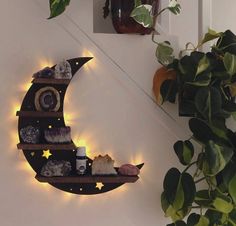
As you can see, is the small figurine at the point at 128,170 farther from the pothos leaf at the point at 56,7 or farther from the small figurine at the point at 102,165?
the pothos leaf at the point at 56,7

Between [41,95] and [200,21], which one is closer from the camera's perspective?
[41,95]

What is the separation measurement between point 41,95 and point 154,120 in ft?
1.49

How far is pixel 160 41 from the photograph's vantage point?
1.55 m

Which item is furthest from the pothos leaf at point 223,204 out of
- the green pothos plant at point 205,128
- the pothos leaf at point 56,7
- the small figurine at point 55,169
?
the pothos leaf at point 56,7

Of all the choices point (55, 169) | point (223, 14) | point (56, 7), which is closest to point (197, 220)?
point (55, 169)

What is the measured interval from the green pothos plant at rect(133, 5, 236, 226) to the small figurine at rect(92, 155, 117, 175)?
22 cm

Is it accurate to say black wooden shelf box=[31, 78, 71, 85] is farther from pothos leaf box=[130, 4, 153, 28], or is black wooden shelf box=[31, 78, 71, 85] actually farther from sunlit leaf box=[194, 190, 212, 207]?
sunlit leaf box=[194, 190, 212, 207]

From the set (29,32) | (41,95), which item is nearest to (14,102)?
(41,95)

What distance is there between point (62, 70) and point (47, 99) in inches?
4.6

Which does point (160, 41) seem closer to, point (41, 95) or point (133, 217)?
point (41, 95)

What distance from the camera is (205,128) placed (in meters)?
→ 1.46

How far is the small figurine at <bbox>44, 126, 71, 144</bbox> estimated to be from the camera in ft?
4.64

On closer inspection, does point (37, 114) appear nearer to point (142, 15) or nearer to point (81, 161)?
point (81, 161)

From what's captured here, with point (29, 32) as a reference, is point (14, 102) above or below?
below
